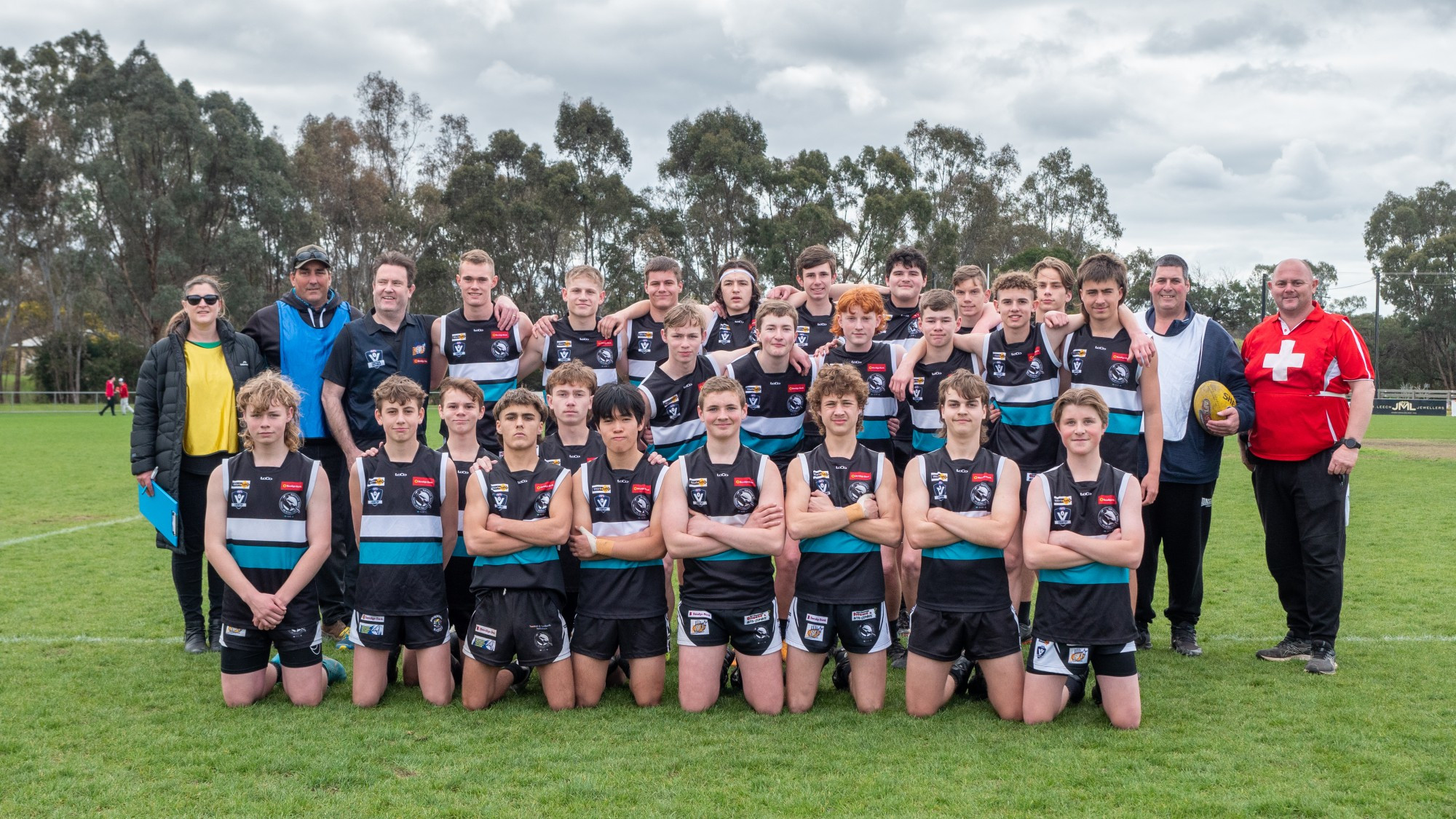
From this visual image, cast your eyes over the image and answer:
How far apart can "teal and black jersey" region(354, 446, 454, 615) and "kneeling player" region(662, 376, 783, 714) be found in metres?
1.18

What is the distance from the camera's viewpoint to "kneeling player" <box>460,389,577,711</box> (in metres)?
4.71

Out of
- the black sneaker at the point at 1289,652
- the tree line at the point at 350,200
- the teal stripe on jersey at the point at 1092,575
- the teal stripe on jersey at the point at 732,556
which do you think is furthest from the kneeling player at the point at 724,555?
the tree line at the point at 350,200

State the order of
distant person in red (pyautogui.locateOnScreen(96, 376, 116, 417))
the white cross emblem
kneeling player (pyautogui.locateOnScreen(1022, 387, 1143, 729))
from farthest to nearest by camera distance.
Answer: distant person in red (pyautogui.locateOnScreen(96, 376, 116, 417))
the white cross emblem
kneeling player (pyautogui.locateOnScreen(1022, 387, 1143, 729))

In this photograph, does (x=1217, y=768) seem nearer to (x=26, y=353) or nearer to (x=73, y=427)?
(x=73, y=427)

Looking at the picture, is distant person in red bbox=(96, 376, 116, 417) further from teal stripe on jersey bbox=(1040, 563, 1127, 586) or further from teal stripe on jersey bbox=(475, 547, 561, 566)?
teal stripe on jersey bbox=(1040, 563, 1127, 586)

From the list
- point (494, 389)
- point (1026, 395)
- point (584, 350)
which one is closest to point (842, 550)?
point (1026, 395)

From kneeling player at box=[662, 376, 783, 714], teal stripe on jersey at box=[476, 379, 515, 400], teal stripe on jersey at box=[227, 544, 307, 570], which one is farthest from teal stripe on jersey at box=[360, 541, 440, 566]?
teal stripe on jersey at box=[476, 379, 515, 400]

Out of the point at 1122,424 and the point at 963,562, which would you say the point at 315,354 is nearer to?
the point at 963,562

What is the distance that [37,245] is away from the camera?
4694 cm

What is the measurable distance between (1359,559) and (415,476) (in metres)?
8.08

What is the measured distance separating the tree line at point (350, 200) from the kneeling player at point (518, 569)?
34131 millimetres

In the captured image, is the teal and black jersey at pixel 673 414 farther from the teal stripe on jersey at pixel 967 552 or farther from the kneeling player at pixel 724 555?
the teal stripe on jersey at pixel 967 552

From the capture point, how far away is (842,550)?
4758 mm

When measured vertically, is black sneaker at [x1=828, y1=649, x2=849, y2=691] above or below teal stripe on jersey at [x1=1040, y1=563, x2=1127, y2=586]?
below
